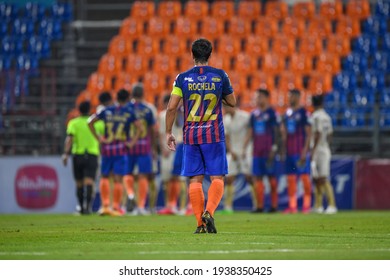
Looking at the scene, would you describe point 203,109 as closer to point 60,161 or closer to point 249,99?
point 60,161

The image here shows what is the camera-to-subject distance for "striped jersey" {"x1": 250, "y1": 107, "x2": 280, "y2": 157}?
2242cm

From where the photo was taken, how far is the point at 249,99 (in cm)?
2897

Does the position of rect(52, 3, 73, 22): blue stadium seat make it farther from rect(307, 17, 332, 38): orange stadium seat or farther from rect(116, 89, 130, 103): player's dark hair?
rect(116, 89, 130, 103): player's dark hair

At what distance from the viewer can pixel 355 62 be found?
30.0m

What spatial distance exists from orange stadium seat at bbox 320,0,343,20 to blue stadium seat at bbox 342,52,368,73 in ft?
6.95

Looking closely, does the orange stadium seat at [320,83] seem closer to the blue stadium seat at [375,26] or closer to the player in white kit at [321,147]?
the blue stadium seat at [375,26]

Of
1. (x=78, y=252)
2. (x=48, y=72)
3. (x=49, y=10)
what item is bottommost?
(x=78, y=252)

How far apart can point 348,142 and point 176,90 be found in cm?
1384

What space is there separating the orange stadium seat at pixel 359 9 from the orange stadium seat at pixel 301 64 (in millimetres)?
2214

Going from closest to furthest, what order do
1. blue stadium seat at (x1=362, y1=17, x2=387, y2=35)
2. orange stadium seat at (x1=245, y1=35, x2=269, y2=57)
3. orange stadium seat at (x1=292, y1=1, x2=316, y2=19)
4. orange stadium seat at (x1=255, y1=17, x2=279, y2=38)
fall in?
blue stadium seat at (x1=362, y1=17, x2=387, y2=35) → orange stadium seat at (x1=245, y1=35, x2=269, y2=57) → orange stadium seat at (x1=255, y1=17, x2=279, y2=38) → orange stadium seat at (x1=292, y1=1, x2=316, y2=19)

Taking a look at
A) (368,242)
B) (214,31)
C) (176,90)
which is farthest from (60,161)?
(368,242)

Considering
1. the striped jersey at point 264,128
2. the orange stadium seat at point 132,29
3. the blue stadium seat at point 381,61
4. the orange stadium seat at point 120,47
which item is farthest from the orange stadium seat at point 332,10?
the striped jersey at point 264,128

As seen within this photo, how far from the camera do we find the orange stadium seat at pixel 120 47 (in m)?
32.1

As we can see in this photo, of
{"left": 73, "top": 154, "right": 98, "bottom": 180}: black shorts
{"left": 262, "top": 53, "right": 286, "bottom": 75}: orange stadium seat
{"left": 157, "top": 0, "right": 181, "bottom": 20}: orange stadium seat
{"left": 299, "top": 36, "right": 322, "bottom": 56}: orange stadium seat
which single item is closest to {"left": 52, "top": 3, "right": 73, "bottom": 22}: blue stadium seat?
{"left": 157, "top": 0, "right": 181, "bottom": 20}: orange stadium seat
